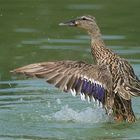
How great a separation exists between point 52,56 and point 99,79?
547 centimetres

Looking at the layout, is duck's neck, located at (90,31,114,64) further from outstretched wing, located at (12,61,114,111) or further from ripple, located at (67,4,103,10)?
ripple, located at (67,4,103,10)

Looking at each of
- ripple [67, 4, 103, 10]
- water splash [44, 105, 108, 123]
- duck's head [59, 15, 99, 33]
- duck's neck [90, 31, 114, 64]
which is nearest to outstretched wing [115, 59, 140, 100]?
duck's neck [90, 31, 114, 64]

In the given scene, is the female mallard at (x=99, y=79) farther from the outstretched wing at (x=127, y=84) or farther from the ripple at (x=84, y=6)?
the ripple at (x=84, y=6)

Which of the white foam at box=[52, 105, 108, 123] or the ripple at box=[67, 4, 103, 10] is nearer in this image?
the white foam at box=[52, 105, 108, 123]

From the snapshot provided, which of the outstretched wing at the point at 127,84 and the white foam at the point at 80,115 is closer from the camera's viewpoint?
the outstretched wing at the point at 127,84

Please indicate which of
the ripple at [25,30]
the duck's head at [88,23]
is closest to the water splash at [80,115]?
the duck's head at [88,23]

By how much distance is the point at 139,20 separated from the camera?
21.1 metres

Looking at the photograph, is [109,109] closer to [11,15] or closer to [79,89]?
[79,89]

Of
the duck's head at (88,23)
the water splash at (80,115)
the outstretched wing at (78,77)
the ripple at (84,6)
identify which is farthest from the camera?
the ripple at (84,6)

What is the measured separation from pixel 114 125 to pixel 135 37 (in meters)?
6.70

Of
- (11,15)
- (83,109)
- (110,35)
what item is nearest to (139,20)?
(110,35)

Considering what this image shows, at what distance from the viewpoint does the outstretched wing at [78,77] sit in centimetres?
1186

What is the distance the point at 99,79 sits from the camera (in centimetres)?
1243

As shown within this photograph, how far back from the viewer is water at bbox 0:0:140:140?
1247 cm
